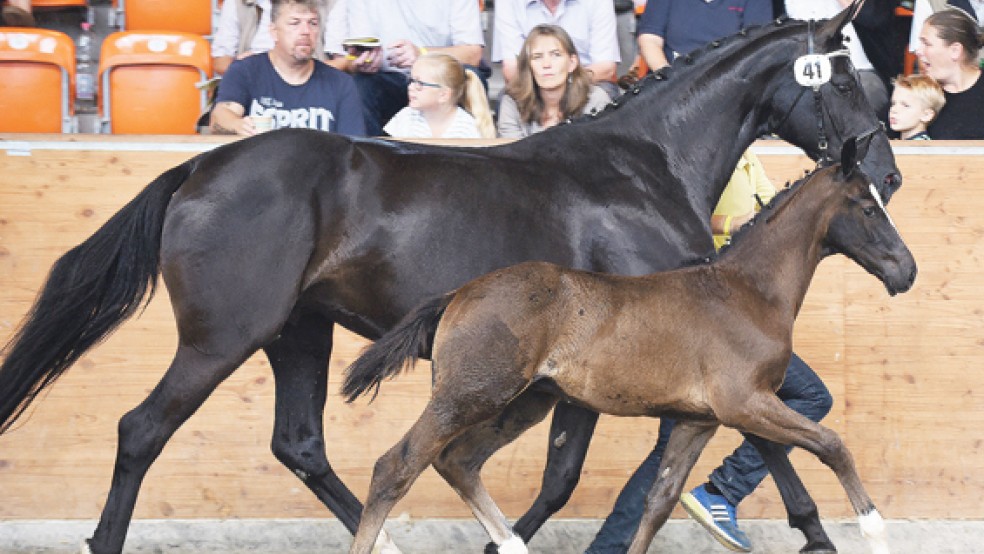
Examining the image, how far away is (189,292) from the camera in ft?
14.6

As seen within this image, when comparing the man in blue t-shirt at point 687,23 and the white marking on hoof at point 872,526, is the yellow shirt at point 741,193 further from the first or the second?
the man in blue t-shirt at point 687,23

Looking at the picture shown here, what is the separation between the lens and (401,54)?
6.71 metres

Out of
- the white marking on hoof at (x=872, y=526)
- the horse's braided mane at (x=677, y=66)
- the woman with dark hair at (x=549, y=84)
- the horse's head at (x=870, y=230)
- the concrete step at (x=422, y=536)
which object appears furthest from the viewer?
the woman with dark hair at (x=549, y=84)

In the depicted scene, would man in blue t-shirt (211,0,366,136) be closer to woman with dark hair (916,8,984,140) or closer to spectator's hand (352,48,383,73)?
spectator's hand (352,48,383,73)

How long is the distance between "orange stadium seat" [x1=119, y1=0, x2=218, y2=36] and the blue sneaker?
4.08 meters

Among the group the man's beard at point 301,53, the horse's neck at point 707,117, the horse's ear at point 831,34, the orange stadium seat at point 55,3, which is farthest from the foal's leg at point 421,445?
the orange stadium seat at point 55,3

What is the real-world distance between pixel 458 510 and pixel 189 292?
6.17ft

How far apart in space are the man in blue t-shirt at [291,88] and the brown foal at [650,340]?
2.07 m

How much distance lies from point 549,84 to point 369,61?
3.68 feet

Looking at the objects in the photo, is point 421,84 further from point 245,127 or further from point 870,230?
point 870,230

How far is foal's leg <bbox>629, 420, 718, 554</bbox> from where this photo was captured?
4.59 metres

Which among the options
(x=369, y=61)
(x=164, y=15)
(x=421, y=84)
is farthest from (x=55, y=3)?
(x=421, y=84)

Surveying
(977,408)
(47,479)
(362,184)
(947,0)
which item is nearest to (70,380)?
(47,479)

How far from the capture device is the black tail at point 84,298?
464 centimetres
